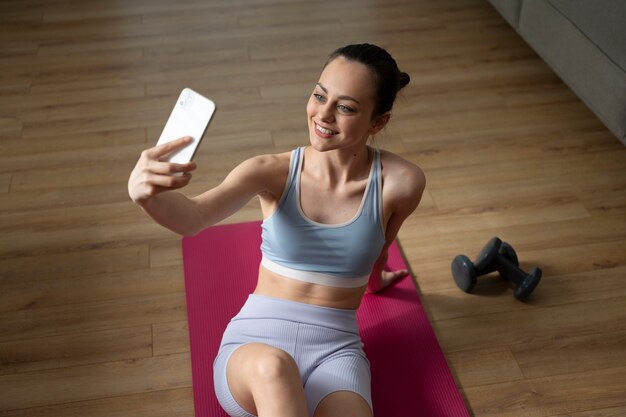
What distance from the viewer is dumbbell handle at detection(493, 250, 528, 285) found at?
2092 mm

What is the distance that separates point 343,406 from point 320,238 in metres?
0.36

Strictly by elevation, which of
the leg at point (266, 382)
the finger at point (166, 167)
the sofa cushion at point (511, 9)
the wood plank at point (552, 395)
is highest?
the finger at point (166, 167)

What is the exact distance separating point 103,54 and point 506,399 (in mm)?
2265

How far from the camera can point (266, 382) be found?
1.51m

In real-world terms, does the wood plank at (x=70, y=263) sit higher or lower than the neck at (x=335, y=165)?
lower

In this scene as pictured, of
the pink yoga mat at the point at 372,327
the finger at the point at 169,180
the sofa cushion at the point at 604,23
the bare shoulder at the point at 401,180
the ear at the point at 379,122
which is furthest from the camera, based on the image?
the sofa cushion at the point at 604,23

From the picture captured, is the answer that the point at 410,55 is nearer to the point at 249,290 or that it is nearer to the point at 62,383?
the point at 249,290

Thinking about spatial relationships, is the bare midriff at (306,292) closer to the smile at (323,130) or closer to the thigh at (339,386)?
the thigh at (339,386)

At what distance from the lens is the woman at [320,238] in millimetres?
1549

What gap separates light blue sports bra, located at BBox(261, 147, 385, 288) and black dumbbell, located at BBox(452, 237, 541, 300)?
1.49 ft

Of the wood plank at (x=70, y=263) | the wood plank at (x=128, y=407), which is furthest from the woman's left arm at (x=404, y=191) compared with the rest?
the wood plank at (x=70, y=263)

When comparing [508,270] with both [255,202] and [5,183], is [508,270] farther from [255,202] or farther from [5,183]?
[5,183]

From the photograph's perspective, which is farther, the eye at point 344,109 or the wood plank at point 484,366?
the wood plank at point 484,366

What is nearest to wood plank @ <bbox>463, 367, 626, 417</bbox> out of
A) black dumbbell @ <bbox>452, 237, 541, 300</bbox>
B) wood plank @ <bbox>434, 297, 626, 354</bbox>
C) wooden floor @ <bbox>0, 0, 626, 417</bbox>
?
wooden floor @ <bbox>0, 0, 626, 417</bbox>
